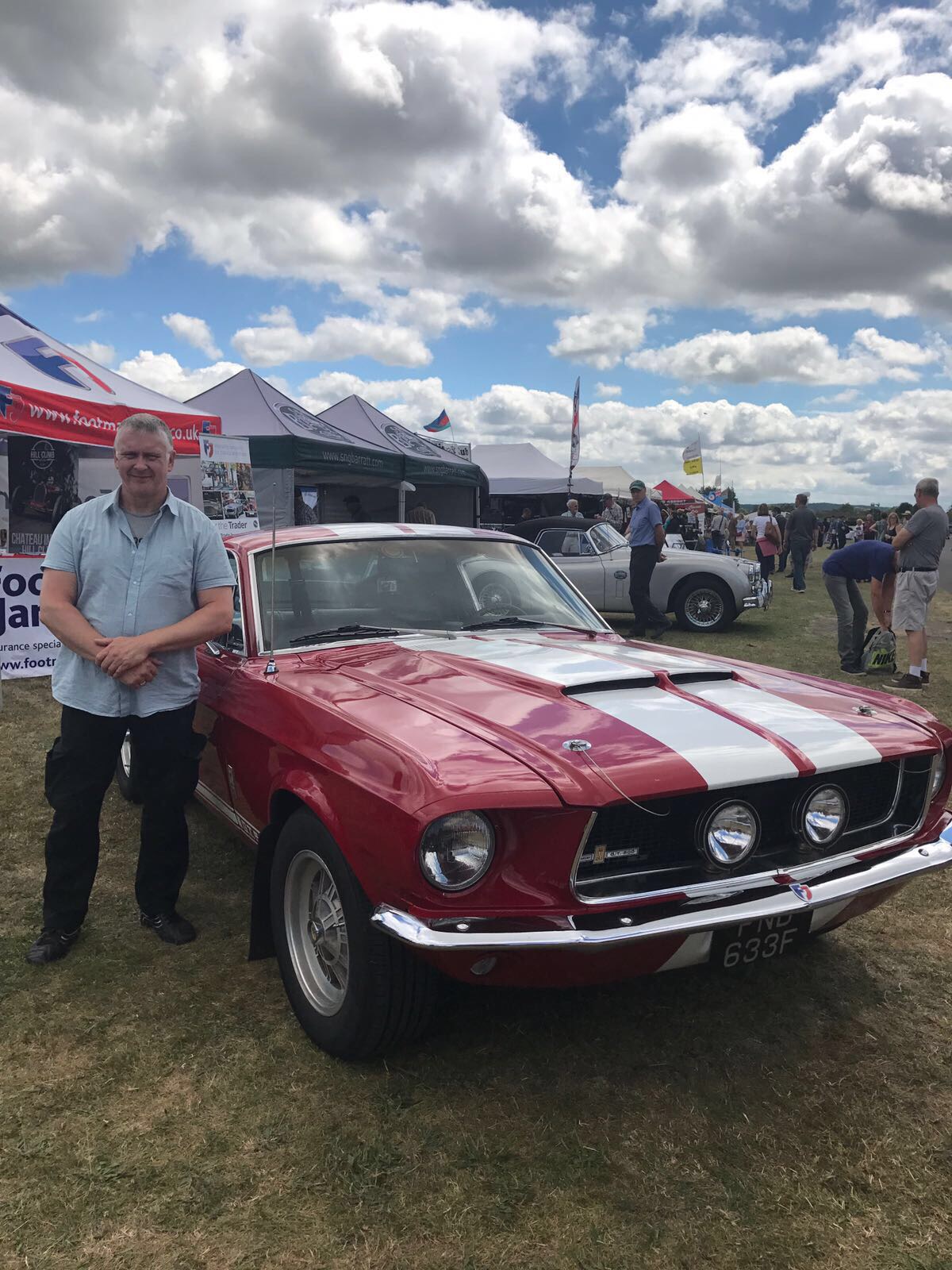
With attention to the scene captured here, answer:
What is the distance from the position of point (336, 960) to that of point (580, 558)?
9427 mm

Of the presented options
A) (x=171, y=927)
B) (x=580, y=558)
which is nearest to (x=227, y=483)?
(x=580, y=558)

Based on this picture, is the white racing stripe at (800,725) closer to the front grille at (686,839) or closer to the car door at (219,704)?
the front grille at (686,839)

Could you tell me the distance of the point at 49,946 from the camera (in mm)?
2975

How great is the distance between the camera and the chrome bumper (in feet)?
6.31

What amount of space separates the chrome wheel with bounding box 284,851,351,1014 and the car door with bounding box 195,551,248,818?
0.66m

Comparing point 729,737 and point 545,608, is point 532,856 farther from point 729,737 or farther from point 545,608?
point 545,608

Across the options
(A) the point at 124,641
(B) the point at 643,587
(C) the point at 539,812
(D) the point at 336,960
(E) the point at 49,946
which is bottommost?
(E) the point at 49,946

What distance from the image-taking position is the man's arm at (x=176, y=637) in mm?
2754

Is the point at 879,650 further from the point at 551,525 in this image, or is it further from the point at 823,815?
the point at 823,815

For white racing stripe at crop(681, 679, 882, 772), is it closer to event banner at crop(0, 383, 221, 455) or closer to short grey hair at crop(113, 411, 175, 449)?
short grey hair at crop(113, 411, 175, 449)

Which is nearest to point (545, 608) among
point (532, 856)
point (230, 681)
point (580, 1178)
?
point (230, 681)

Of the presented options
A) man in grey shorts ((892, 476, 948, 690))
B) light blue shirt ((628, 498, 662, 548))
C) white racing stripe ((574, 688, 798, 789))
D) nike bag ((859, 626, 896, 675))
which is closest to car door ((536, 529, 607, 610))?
light blue shirt ((628, 498, 662, 548))

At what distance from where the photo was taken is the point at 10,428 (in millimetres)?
7281

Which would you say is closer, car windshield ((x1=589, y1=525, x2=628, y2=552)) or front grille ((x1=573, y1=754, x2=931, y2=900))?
front grille ((x1=573, y1=754, x2=931, y2=900))
